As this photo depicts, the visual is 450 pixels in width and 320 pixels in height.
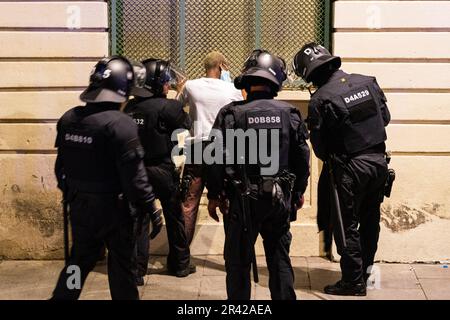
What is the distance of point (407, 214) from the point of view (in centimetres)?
820

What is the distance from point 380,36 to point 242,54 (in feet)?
4.37

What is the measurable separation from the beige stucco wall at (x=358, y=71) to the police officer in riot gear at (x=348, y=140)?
97 cm

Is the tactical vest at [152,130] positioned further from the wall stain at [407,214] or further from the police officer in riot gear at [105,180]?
the wall stain at [407,214]

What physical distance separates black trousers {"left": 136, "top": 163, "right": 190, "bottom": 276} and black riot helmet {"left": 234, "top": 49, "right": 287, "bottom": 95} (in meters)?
1.25

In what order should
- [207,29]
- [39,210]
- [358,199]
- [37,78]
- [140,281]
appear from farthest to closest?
[207,29], [39,210], [37,78], [140,281], [358,199]

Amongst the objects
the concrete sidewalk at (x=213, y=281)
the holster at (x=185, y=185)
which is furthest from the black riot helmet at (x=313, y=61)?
the concrete sidewalk at (x=213, y=281)

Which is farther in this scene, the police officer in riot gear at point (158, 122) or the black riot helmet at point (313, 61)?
the police officer in riot gear at point (158, 122)

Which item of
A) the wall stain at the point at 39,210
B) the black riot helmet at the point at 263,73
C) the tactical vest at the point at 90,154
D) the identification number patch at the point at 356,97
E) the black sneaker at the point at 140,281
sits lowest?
the black sneaker at the point at 140,281

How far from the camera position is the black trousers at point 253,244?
20.2 ft

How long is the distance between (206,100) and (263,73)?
1.54 metres

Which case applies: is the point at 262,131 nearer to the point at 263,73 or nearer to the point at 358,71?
the point at 263,73

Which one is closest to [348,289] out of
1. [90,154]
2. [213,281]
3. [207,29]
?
[213,281]

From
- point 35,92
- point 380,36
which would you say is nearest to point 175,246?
point 35,92

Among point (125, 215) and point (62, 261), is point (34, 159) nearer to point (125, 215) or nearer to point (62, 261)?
point (62, 261)
